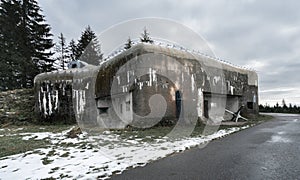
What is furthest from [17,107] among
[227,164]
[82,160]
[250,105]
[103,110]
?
[250,105]

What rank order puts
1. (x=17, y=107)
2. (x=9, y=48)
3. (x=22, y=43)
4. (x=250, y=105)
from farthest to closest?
(x=22, y=43)
(x=9, y=48)
(x=250, y=105)
(x=17, y=107)

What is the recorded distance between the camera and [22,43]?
22984 millimetres

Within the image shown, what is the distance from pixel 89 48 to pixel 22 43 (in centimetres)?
1208

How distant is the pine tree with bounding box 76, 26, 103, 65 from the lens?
33969 millimetres

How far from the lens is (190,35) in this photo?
1092 cm

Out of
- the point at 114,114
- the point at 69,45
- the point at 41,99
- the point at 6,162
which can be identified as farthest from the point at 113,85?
the point at 69,45

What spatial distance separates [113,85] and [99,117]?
2412 millimetres

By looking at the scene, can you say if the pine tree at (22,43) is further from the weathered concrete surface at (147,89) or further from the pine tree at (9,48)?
the weathered concrete surface at (147,89)

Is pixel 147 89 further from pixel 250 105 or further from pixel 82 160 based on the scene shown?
pixel 250 105

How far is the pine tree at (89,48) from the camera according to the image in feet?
111

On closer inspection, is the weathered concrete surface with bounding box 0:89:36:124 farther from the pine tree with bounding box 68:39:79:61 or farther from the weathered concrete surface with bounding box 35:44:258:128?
the pine tree with bounding box 68:39:79:61

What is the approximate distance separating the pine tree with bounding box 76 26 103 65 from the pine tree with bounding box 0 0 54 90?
29.1 feet

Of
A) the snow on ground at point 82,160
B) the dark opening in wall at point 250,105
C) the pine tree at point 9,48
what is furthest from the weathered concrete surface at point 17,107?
the dark opening in wall at point 250,105

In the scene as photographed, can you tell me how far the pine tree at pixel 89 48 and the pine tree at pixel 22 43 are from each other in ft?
29.1
